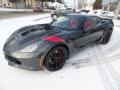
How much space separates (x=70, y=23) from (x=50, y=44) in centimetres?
138

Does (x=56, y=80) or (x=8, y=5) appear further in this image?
(x=8, y=5)

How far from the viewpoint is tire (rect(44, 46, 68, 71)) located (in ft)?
10.7

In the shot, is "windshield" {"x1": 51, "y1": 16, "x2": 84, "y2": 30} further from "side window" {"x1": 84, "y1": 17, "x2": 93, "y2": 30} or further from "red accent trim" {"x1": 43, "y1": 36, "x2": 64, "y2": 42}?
"red accent trim" {"x1": 43, "y1": 36, "x2": 64, "y2": 42}

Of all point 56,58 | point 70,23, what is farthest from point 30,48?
point 70,23

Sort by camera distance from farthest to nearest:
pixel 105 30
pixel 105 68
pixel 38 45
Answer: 1. pixel 105 30
2. pixel 105 68
3. pixel 38 45

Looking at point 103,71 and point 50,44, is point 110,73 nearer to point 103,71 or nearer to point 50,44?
point 103,71

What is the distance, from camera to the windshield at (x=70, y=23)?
4.13 m

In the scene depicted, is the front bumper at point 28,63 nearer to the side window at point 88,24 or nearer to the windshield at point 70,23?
the windshield at point 70,23

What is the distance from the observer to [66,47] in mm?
3576

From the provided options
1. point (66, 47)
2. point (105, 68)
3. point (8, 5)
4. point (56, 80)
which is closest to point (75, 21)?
point (66, 47)

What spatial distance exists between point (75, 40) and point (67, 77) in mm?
1007

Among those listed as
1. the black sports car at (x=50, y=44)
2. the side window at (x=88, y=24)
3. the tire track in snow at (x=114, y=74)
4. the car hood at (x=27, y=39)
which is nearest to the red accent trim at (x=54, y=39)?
the black sports car at (x=50, y=44)

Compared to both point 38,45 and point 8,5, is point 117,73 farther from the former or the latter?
point 8,5

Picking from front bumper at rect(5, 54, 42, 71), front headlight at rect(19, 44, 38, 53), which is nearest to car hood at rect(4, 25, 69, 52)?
front headlight at rect(19, 44, 38, 53)
